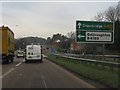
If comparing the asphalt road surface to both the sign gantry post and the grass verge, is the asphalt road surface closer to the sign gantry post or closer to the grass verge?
the grass verge

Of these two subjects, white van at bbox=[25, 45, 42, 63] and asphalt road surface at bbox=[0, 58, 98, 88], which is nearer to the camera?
asphalt road surface at bbox=[0, 58, 98, 88]

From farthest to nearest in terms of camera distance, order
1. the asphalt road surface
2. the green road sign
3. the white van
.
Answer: the white van
the green road sign
the asphalt road surface

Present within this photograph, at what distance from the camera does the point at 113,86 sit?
1441cm

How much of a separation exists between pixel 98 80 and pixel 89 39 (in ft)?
23.9

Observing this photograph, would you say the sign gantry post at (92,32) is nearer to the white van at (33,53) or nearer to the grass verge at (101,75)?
the grass verge at (101,75)

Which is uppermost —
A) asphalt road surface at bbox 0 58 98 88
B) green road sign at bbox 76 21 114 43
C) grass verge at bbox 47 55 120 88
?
green road sign at bbox 76 21 114 43

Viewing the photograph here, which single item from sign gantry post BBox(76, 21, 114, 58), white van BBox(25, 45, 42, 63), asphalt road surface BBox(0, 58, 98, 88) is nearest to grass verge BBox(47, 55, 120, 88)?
asphalt road surface BBox(0, 58, 98, 88)

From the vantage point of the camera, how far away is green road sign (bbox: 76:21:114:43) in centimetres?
2452

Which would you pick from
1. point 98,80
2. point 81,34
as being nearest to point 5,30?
point 81,34

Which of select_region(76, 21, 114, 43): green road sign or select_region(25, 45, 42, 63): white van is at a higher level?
select_region(76, 21, 114, 43): green road sign

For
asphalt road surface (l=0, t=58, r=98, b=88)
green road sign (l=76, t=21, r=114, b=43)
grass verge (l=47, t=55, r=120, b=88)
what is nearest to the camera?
grass verge (l=47, t=55, r=120, b=88)

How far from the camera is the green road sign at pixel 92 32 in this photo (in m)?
24.5

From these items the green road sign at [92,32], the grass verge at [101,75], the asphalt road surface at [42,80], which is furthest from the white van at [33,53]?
the green road sign at [92,32]

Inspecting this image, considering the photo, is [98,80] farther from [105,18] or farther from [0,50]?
[105,18]
